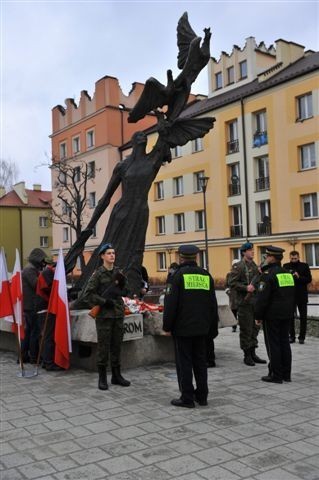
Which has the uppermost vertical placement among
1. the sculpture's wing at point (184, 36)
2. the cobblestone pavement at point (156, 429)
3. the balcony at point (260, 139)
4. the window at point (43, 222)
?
the balcony at point (260, 139)

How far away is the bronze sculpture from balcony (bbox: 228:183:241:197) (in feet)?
80.4

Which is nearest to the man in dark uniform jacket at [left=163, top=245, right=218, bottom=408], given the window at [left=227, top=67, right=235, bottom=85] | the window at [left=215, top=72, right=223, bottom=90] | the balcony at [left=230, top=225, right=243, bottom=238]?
the balcony at [left=230, top=225, right=243, bottom=238]

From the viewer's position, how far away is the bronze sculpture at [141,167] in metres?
8.95

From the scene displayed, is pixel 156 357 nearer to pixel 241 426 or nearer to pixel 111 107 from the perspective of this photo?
pixel 241 426

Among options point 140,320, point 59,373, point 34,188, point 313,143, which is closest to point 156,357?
point 140,320

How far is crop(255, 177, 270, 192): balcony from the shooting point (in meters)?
32.0

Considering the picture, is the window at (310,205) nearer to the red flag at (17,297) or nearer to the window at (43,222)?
the red flag at (17,297)

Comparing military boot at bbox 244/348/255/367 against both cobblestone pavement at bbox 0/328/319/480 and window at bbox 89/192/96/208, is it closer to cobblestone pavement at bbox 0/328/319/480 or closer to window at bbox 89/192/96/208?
cobblestone pavement at bbox 0/328/319/480

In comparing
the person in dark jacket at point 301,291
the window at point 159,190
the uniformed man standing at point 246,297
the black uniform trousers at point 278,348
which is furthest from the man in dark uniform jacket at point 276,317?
the window at point 159,190

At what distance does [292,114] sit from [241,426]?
2774 cm

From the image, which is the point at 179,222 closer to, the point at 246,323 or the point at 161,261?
the point at 161,261

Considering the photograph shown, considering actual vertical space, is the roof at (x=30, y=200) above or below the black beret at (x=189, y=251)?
above

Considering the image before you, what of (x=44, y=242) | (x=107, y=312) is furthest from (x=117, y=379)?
(x=44, y=242)

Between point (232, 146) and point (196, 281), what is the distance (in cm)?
2963
